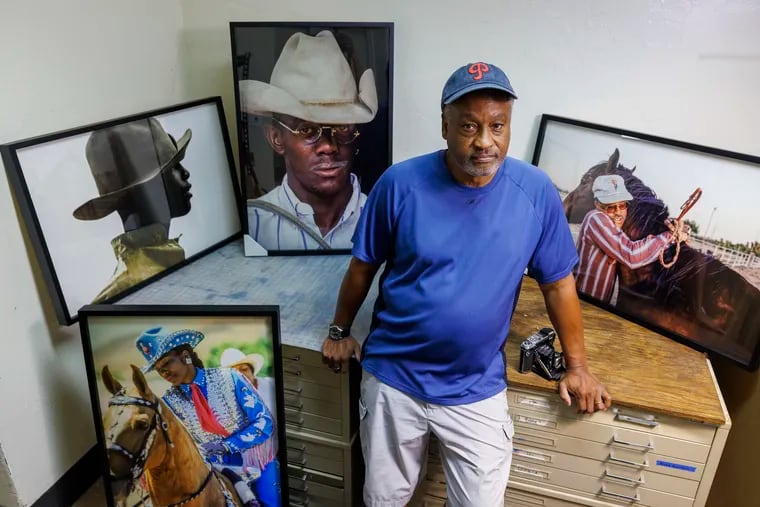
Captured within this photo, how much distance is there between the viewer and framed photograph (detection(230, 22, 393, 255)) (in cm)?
180

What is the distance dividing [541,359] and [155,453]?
0.98m

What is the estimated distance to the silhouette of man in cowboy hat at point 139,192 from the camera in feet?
5.36

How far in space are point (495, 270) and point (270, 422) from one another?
671 mm

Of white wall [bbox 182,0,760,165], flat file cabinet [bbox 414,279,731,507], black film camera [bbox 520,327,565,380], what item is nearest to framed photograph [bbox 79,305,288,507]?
flat file cabinet [bbox 414,279,731,507]

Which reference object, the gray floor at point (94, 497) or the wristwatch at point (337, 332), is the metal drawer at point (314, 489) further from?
the gray floor at point (94, 497)

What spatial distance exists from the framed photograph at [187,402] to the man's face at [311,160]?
63 centimetres

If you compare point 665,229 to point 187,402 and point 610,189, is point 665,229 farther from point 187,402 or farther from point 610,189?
point 187,402

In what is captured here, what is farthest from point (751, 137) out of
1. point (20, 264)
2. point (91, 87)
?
point (20, 264)

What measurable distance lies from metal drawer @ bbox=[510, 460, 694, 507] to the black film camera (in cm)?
27

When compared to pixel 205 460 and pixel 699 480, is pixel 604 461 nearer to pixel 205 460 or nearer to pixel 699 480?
pixel 699 480

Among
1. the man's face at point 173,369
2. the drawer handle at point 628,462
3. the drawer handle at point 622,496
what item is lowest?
the drawer handle at point 622,496

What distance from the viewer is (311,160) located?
6.23ft

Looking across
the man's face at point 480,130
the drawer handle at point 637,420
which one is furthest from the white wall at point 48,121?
the drawer handle at point 637,420

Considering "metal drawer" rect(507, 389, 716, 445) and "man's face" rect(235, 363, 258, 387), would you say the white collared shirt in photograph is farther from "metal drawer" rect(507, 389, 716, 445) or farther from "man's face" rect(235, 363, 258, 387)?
"metal drawer" rect(507, 389, 716, 445)
